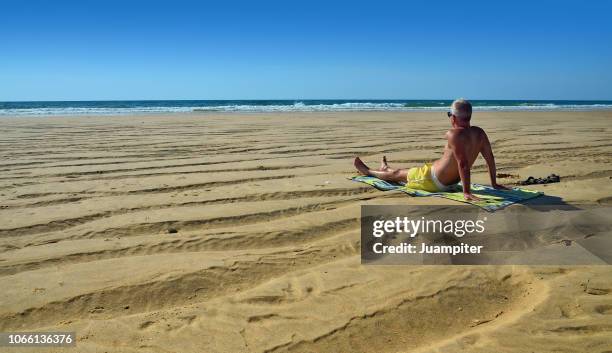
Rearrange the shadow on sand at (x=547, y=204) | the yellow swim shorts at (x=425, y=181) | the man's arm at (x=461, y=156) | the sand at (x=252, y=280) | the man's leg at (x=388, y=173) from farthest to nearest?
the man's leg at (x=388, y=173)
the yellow swim shorts at (x=425, y=181)
the man's arm at (x=461, y=156)
the shadow on sand at (x=547, y=204)
the sand at (x=252, y=280)

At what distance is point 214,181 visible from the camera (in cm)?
385

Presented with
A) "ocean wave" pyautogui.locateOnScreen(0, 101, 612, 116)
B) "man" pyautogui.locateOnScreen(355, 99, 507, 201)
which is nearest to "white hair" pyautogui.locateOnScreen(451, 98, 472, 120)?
"man" pyautogui.locateOnScreen(355, 99, 507, 201)

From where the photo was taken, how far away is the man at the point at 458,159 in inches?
125

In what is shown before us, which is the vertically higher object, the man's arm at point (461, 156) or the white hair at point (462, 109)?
the white hair at point (462, 109)

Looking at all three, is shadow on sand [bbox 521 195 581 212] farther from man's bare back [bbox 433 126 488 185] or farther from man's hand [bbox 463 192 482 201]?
man's bare back [bbox 433 126 488 185]

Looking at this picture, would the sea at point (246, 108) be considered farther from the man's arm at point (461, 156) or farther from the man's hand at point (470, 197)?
the man's hand at point (470, 197)

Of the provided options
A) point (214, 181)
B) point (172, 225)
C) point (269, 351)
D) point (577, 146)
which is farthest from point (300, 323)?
point (577, 146)

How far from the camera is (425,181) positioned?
349 cm

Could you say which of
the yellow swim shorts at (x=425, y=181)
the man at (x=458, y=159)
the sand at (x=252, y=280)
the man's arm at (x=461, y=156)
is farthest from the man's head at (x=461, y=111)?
the sand at (x=252, y=280)

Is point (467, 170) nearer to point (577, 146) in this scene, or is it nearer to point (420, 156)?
point (420, 156)

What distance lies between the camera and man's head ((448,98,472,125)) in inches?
125

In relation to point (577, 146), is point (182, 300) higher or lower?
lower

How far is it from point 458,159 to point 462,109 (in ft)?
1.20

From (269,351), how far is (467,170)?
2.16m
